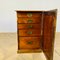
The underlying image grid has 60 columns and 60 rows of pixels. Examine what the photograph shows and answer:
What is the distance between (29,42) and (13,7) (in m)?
1.56

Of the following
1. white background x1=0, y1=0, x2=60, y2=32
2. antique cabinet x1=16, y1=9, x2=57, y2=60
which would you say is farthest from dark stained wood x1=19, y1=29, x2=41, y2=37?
white background x1=0, y1=0, x2=60, y2=32

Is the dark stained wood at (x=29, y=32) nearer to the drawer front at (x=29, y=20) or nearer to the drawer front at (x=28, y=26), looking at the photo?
the drawer front at (x=28, y=26)

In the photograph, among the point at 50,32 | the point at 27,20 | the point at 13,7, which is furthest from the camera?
the point at 13,7

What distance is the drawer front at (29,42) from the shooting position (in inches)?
81.8

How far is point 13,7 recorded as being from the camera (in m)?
3.33

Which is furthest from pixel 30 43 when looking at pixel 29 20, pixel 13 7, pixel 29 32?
pixel 13 7

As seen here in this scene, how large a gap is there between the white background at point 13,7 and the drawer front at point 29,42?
141 centimetres

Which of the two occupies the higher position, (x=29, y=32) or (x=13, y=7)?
(x=13, y=7)

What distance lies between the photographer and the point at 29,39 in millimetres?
2080

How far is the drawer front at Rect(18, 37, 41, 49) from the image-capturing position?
208 cm

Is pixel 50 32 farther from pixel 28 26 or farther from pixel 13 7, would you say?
pixel 13 7

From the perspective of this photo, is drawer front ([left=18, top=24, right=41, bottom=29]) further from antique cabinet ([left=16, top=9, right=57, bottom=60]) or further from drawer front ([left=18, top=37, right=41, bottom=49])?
drawer front ([left=18, top=37, right=41, bottom=49])

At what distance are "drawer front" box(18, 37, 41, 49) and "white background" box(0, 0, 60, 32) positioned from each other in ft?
4.64

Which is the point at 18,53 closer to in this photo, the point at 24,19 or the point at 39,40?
the point at 39,40
